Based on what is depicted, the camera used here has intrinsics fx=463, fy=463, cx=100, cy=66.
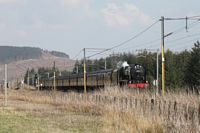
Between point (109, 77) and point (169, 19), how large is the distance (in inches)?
430

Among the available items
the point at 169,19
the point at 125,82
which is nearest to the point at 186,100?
the point at 169,19

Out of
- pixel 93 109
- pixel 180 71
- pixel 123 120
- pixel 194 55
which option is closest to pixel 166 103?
pixel 123 120

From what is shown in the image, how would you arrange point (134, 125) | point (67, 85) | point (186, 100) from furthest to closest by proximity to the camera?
1. point (67, 85)
2. point (134, 125)
3. point (186, 100)

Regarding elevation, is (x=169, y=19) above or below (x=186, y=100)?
above

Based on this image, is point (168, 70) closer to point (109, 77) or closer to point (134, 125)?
point (109, 77)

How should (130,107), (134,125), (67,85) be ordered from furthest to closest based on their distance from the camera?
(67,85) < (130,107) < (134,125)

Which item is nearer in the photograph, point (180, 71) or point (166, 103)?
point (166, 103)

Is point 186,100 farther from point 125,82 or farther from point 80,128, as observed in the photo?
point 125,82

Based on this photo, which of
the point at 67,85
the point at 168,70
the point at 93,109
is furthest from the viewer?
the point at 168,70

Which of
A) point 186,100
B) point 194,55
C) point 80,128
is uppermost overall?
point 194,55

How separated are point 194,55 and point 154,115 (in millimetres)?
67060

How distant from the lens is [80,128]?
1838 centimetres

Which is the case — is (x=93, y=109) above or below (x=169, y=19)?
below

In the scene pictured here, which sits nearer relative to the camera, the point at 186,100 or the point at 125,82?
the point at 186,100
